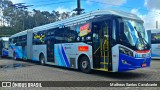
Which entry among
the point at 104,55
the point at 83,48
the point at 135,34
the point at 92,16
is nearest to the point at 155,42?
the point at 83,48

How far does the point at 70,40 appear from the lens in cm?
1438

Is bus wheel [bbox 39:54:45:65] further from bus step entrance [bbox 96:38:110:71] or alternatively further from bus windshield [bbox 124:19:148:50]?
bus windshield [bbox 124:19:148:50]

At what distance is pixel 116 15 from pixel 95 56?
7.97 feet

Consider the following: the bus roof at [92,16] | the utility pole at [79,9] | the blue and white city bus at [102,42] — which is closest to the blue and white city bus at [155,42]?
the utility pole at [79,9]

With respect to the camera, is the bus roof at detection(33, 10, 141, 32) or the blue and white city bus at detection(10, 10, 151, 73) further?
the bus roof at detection(33, 10, 141, 32)

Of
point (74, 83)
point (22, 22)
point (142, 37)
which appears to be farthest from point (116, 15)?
point (22, 22)

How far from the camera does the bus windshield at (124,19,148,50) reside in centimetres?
1092

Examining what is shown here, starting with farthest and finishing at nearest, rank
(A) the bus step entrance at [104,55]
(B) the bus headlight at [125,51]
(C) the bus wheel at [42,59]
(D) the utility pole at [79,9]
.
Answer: (D) the utility pole at [79,9] < (C) the bus wheel at [42,59] < (A) the bus step entrance at [104,55] < (B) the bus headlight at [125,51]

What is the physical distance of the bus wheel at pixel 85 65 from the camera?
41.8ft

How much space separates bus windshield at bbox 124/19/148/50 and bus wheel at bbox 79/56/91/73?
2.88m

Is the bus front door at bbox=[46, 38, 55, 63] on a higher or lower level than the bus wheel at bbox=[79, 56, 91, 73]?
higher

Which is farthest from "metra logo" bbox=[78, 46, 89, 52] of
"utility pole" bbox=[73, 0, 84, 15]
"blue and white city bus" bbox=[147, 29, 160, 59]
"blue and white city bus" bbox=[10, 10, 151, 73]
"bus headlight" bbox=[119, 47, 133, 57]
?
"blue and white city bus" bbox=[147, 29, 160, 59]

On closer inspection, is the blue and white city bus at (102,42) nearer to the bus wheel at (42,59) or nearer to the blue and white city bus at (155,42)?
the bus wheel at (42,59)

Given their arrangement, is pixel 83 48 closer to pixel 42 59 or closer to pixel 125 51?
pixel 125 51
